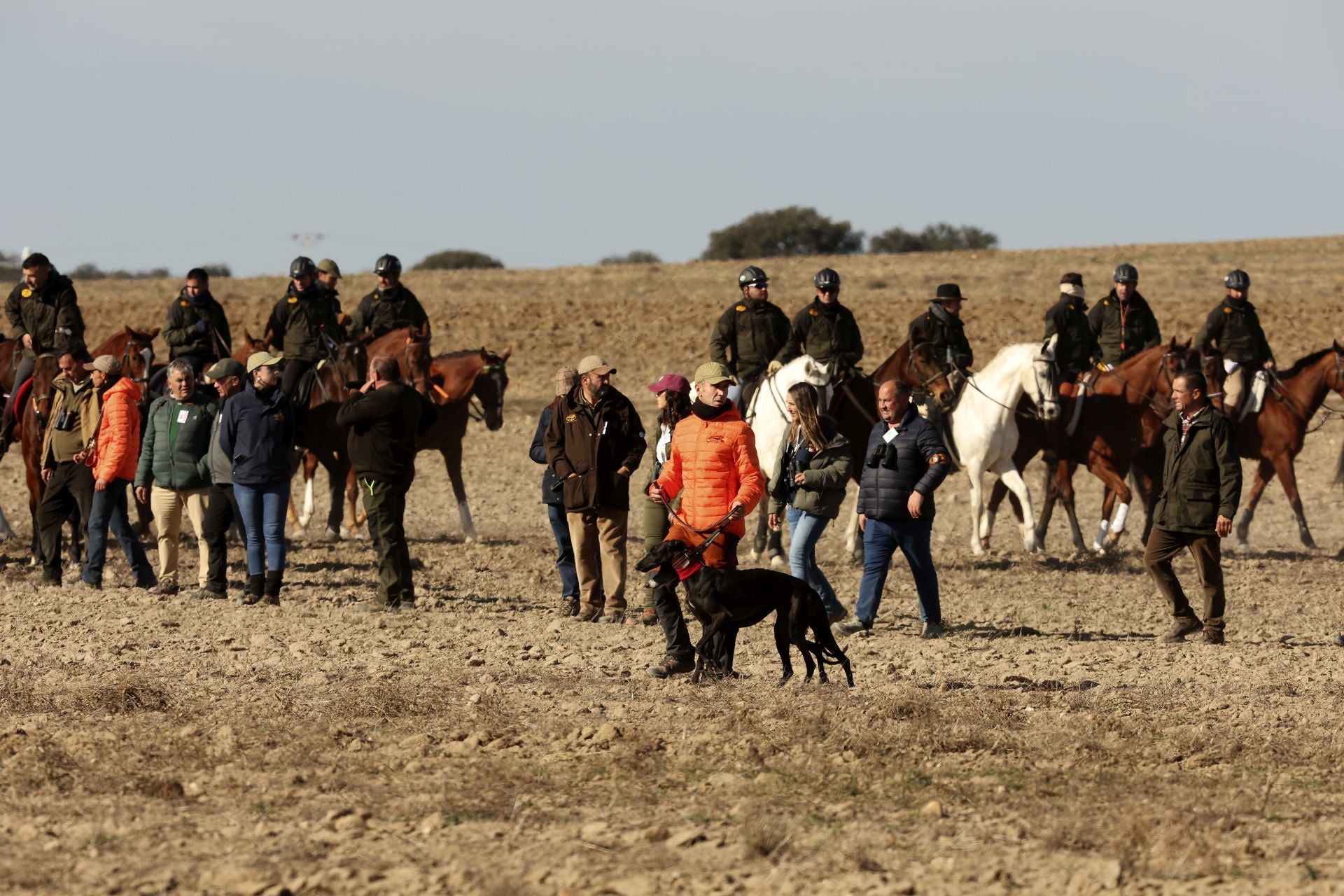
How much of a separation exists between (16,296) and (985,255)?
4734 centimetres

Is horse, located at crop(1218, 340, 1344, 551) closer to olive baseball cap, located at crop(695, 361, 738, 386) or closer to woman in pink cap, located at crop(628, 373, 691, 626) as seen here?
woman in pink cap, located at crop(628, 373, 691, 626)

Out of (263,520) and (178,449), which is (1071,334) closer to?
(263,520)

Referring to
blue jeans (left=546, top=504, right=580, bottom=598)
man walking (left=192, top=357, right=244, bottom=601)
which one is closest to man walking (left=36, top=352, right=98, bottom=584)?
man walking (left=192, top=357, right=244, bottom=601)

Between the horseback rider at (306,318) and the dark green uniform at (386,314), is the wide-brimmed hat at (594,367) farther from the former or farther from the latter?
the dark green uniform at (386,314)

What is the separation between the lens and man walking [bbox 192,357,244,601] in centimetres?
1279

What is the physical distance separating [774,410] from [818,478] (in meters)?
5.00

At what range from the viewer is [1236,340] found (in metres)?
18.4

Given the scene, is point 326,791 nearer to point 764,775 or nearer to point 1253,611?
point 764,775

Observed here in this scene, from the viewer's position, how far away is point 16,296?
1652 centimetres

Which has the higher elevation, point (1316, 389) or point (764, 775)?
point (1316, 389)

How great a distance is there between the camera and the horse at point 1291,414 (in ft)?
59.9

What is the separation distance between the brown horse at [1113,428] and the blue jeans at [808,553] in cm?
638

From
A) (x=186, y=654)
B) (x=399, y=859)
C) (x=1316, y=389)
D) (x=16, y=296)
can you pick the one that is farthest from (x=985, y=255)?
(x=399, y=859)

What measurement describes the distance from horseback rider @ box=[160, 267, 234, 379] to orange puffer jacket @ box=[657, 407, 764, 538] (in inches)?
332
